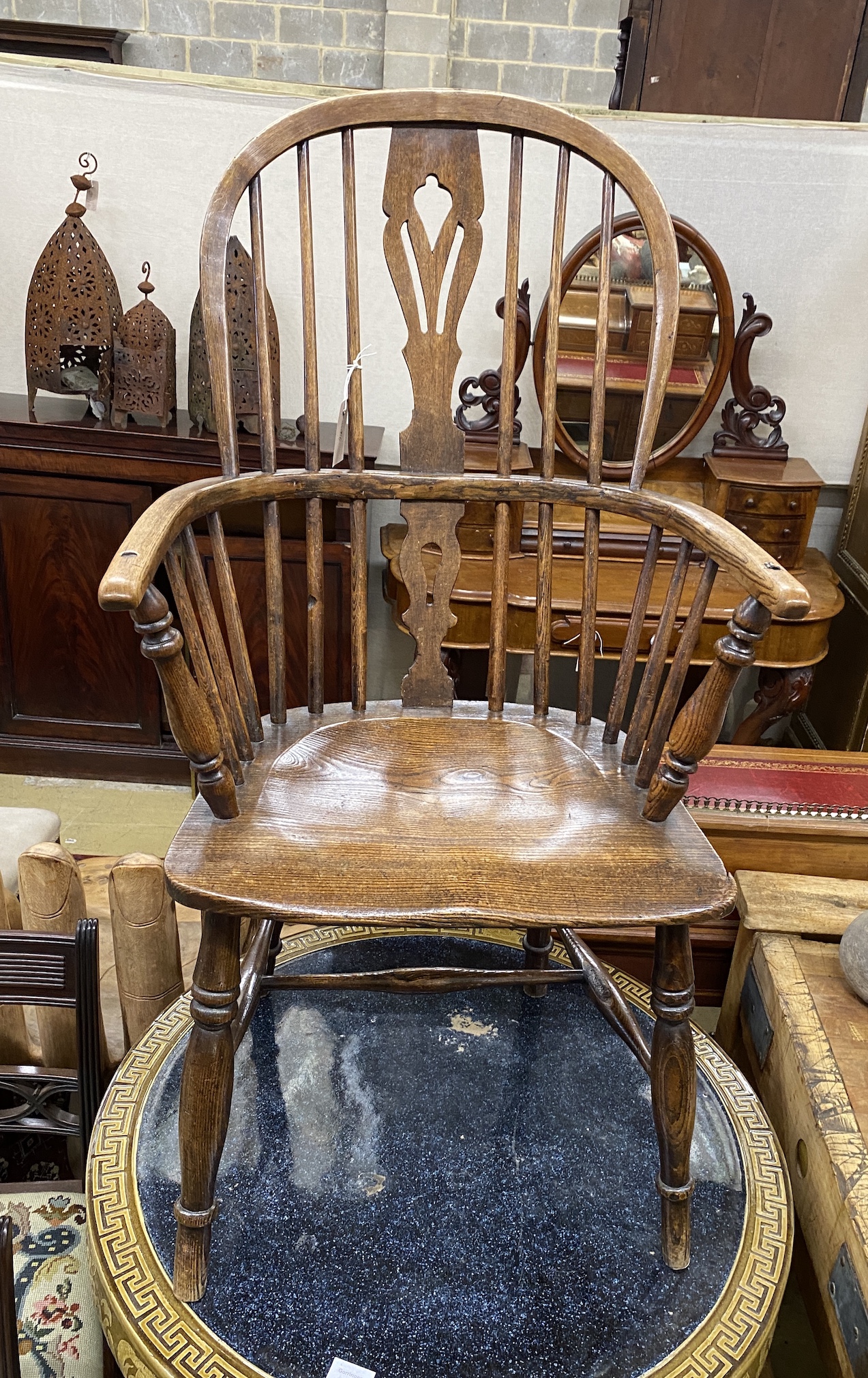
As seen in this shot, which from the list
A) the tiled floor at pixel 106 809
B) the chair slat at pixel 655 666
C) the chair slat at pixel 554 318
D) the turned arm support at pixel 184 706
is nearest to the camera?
the turned arm support at pixel 184 706

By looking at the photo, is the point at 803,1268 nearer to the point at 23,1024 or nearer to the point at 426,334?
the point at 23,1024

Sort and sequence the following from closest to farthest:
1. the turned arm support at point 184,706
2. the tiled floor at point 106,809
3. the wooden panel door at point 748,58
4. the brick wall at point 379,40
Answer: the turned arm support at point 184,706 < the tiled floor at point 106,809 < the wooden panel door at point 748,58 < the brick wall at point 379,40

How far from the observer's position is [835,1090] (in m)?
1.26

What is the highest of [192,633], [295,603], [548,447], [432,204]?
[432,204]

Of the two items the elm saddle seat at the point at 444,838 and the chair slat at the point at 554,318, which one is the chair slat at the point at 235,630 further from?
the chair slat at the point at 554,318

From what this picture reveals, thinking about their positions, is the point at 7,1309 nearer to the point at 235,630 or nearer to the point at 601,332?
the point at 235,630

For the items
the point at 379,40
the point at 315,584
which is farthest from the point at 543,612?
the point at 379,40

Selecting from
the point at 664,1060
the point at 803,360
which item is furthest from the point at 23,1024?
the point at 803,360

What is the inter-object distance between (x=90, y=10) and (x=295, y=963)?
4.18m

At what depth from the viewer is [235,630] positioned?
1.21 m

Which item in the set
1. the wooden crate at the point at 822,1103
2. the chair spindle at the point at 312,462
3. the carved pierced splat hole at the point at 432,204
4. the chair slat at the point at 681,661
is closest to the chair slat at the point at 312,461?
the chair spindle at the point at 312,462

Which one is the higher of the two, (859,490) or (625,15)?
(625,15)

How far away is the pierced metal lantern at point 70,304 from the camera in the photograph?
204 cm

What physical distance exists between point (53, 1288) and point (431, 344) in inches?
48.6
